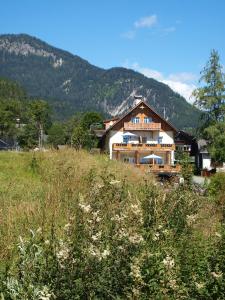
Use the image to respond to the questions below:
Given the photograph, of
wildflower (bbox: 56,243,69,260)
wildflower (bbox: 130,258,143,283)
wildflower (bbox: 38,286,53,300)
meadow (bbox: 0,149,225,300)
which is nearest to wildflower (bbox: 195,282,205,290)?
meadow (bbox: 0,149,225,300)

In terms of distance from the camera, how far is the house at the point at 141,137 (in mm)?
53812

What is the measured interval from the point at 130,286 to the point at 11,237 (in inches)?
111

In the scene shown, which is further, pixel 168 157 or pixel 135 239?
pixel 168 157

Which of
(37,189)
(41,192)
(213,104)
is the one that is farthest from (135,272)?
(213,104)

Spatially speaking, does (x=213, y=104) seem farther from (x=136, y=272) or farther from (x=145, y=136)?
(x=136, y=272)

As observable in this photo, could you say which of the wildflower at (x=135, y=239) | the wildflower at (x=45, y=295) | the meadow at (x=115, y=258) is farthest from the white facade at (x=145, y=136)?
the wildflower at (x=45, y=295)

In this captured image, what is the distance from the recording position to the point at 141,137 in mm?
56531

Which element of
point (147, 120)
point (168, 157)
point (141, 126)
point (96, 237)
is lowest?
point (168, 157)

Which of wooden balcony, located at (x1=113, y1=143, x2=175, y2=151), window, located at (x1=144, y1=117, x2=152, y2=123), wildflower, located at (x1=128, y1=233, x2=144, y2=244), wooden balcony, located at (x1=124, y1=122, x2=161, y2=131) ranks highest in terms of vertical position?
window, located at (x1=144, y1=117, x2=152, y2=123)

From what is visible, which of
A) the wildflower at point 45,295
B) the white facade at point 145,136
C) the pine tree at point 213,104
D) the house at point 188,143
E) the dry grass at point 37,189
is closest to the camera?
the wildflower at point 45,295

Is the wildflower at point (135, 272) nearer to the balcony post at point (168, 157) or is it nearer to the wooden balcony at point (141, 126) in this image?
the wooden balcony at point (141, 126)

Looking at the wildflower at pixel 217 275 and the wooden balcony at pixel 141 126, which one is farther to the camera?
the wooden balcony at pixel 141 126

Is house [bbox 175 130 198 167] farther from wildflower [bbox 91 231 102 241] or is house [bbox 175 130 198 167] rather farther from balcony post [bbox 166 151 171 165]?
wildflower [bbox 91 231 102 241]

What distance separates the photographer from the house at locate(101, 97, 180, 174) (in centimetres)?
5381
